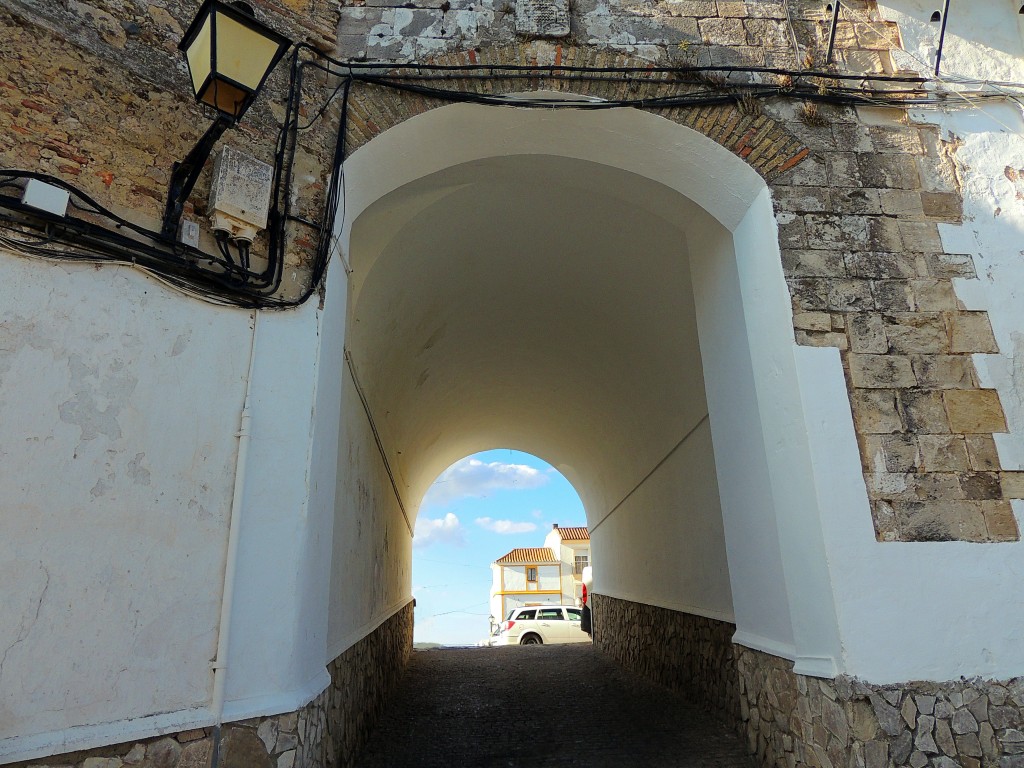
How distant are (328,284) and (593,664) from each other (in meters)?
7.91

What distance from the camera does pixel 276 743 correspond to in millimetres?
2922

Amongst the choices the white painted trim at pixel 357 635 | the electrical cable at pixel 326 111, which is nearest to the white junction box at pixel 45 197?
the electrical cable at pixel 326 111

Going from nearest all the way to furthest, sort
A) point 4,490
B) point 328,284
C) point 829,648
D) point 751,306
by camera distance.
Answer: point 4,490 → point 829,648 → point 328,284 → point 751,306

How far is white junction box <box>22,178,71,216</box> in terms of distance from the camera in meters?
2.83

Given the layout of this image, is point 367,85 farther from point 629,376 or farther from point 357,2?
point 629,376

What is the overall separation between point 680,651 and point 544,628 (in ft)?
31.6

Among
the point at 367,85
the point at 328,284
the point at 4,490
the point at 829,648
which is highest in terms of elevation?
the point at 367,85

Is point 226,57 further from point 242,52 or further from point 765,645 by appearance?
point 765,645

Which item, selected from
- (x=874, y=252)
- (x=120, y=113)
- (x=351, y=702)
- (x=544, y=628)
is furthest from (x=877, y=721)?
(x=544, y=628)

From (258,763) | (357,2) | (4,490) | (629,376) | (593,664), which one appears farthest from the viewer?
(593,664)

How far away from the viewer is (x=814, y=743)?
3486mm

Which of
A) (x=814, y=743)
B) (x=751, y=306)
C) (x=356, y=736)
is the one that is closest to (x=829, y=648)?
(x=814, y=743)

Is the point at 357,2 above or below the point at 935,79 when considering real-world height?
above

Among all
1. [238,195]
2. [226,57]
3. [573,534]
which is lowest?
[573,534]
